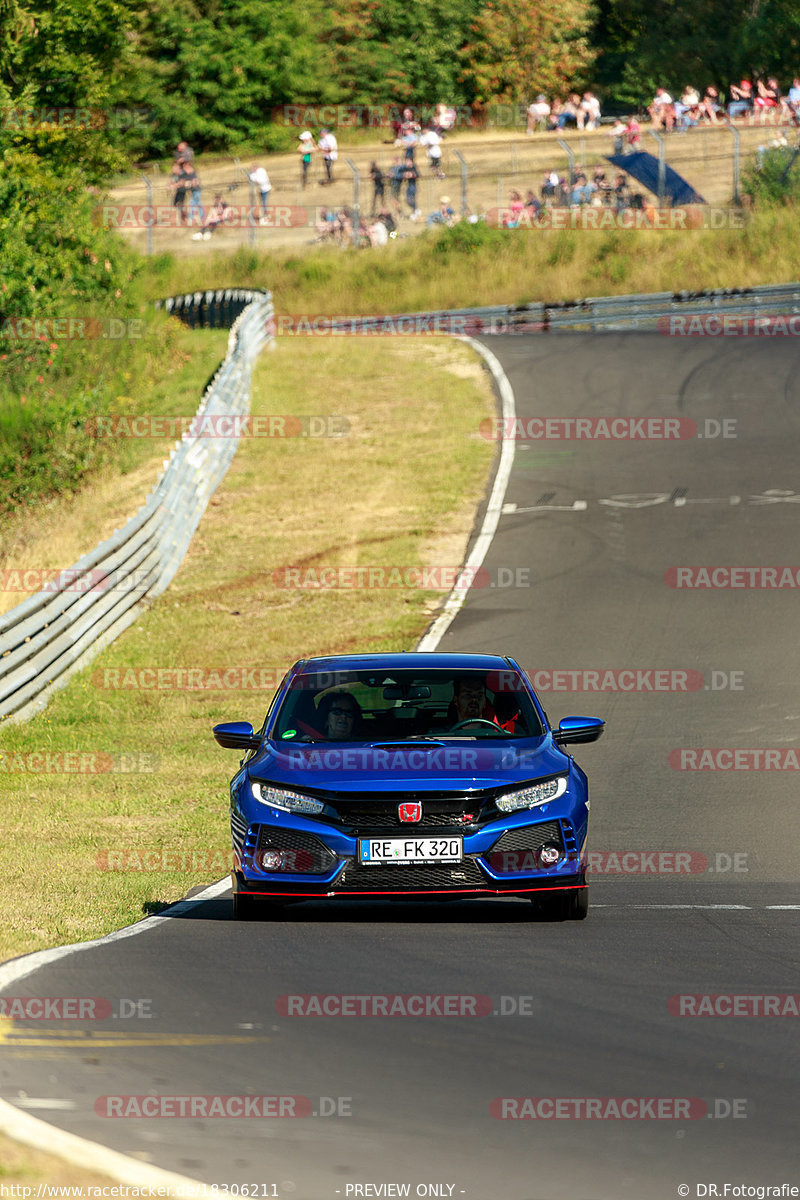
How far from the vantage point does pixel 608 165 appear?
66.8m

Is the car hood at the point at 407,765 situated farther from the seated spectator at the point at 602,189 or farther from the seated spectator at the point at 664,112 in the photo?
the seated spectator at the point at 664,112

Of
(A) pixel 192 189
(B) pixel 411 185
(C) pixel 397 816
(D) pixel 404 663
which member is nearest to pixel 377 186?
(B) pixel 411 185

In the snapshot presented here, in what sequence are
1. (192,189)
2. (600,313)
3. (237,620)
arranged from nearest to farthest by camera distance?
(237,620) → (600,313) → (192,189)

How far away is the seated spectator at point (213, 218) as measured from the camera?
67.6 metres

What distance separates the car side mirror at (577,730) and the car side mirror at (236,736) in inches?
70.2

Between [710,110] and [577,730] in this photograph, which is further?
[710,110]

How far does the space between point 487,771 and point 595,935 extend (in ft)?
3.40

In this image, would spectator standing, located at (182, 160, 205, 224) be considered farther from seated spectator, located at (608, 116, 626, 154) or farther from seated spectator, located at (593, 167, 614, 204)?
seated spectator, located at (608, 116, 626, 154)

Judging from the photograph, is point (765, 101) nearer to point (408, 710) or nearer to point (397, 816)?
point (408, 710)

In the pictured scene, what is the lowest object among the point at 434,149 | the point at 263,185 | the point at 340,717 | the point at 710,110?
the point at 340,717

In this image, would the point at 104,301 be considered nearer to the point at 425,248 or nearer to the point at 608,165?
the point at 425,248

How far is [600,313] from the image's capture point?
47.6 metres

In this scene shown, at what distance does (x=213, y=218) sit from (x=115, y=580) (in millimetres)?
47356

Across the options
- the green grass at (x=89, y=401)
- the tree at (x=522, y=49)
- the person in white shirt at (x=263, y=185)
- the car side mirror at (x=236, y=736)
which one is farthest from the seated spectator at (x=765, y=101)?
the car side mirror at (x=236, y=736)
